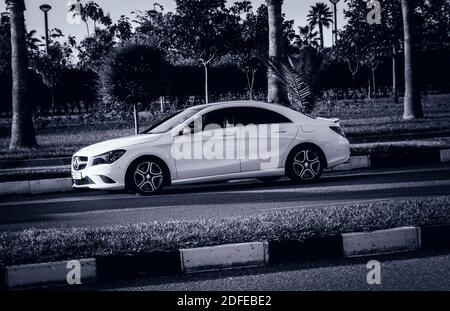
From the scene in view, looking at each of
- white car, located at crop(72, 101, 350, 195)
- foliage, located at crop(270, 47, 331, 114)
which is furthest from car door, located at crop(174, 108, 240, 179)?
foliage, located at crop(270, 47, 331, 114)

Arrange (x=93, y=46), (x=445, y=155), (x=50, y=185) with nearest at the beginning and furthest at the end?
(x=50, y=185) → (x=445, y=155) → (x=93, y=46)

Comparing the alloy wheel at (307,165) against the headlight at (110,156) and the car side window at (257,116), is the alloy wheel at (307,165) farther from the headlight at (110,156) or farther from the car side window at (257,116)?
the headlight at (110,156)

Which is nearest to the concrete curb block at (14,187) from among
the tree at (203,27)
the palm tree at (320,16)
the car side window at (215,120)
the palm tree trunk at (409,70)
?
the car side window at (215,120)

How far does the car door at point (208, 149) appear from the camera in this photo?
10.9 metres

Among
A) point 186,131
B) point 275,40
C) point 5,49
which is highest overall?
point 5,49

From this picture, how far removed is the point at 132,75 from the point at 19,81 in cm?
329

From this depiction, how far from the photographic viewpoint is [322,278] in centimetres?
541

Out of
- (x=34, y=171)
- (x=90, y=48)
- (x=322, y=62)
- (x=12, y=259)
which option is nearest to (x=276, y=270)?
(x=12, y=259)

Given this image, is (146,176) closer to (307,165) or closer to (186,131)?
(186,131)

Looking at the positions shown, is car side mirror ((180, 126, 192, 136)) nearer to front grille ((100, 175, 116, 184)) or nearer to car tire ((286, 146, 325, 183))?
front grille ((100, 175, 116, 184))

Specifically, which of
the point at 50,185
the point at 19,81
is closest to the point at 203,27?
the point at 19,81

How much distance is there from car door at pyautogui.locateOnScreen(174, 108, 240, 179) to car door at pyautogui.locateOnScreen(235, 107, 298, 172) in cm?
17

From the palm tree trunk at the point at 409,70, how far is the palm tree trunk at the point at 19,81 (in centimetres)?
1261

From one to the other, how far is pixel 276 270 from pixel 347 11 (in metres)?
32.3
